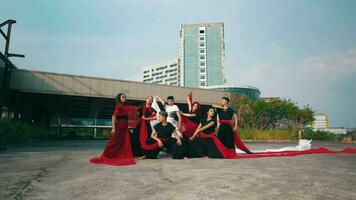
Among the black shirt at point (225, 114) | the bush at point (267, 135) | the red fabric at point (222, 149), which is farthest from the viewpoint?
the bush at point (267, 135)

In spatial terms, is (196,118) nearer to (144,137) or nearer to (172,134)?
(172,134)

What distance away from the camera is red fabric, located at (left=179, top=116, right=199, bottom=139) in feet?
24.3

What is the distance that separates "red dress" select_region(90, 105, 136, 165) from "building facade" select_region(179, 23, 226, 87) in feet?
320

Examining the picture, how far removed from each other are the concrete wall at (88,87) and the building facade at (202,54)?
73.7 m

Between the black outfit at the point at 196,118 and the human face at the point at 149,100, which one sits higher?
the human face at the point at 149,100

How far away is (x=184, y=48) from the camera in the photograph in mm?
108812

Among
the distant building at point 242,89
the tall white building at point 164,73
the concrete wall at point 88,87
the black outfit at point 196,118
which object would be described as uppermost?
the tall white building at point 164,73

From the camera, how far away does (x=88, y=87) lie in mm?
25672

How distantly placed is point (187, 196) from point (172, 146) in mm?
3978

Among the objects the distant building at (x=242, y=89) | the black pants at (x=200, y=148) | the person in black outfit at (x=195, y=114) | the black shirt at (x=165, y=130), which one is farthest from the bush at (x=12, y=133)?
the distant building at (x=242, y=89)

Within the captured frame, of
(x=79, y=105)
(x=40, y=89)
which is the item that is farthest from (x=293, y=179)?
(x=79, y=105)

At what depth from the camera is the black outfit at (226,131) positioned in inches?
283

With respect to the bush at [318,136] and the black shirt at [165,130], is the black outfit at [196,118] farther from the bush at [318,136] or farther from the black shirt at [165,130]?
the bush at [318,136]

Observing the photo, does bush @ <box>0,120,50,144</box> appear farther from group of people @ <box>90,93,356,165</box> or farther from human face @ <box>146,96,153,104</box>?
human face @ <box>146,96,153,104</box>
